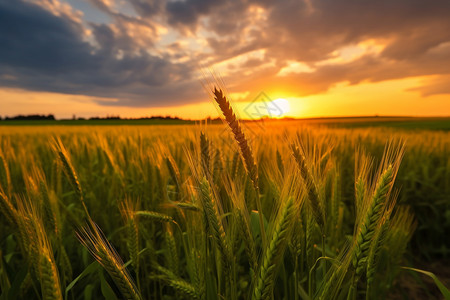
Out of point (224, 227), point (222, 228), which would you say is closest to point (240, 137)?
point (222, 228)

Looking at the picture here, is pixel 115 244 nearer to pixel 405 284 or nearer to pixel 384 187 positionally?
pixel 384 187

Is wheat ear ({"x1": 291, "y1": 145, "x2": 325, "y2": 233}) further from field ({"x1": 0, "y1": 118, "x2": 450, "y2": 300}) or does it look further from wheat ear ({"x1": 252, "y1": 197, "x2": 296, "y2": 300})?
wheat ear ({"x1": 252, "y1": 197, "x2": 296, "y2": 300})

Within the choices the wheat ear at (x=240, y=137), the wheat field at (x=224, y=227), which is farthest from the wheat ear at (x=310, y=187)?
the wheat ear at (x=240, y=137)

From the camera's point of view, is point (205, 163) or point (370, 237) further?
point (205, 163)

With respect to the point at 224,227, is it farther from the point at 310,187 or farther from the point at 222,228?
the point at 310,187

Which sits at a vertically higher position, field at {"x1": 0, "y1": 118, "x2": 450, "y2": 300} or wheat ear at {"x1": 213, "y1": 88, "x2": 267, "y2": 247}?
wheat ear at {"x1": 213, "y1": 88, "x2": 267, "y2": 247}

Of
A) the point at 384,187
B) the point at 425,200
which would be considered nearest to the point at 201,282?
the point at 384,187

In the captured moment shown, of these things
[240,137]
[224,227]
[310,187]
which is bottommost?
[224,227]

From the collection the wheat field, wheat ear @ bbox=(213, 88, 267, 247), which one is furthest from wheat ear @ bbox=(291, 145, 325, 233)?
wheat ear @ bbox=(213, 88, 267, 247)

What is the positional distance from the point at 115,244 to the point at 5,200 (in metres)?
0.99

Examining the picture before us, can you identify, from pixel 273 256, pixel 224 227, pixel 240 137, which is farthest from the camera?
pixel 224 227

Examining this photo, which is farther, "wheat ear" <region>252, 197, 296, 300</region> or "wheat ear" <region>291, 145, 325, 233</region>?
"wheat ear" <region>291, 145, 325, 233</region>

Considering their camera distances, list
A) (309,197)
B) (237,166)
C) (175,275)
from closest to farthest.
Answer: (309,197), (175,275), (237,166)

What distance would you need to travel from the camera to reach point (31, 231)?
2.87 feet
